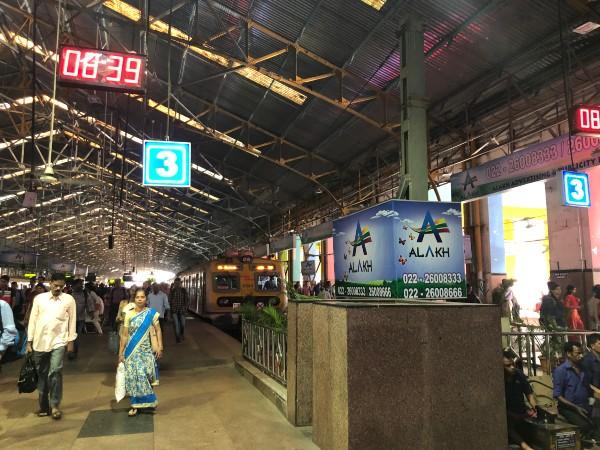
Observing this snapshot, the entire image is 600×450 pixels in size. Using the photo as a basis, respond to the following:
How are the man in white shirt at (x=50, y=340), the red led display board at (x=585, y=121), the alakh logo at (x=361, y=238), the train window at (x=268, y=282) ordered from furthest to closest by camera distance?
1. the train window at (x=268, y=282)
2. the red led display board at (x=585, y=121)
3. the alakh logo at (x=361, y=238)
4. the man in white shirt at (x=50, y=340)

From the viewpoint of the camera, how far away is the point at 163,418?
233 inches

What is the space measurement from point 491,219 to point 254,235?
2037 cm

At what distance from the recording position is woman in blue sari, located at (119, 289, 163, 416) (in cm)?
604

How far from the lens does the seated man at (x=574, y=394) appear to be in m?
5.61

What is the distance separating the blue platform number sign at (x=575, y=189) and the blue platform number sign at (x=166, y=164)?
A: 7370 millimetres

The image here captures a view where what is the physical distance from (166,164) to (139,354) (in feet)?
14.3

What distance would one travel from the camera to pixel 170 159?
9367mm

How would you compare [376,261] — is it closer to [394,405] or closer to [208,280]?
[394,405]

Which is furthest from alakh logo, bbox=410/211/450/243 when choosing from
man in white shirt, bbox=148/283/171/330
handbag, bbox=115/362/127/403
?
man in white shirt, bbox=148/283/171/330

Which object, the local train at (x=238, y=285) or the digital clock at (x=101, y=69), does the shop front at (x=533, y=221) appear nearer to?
the local train at (x=238, y=285)

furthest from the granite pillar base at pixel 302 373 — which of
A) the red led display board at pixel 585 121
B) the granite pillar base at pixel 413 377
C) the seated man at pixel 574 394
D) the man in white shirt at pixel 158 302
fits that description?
the red led display board at pixel 585 121

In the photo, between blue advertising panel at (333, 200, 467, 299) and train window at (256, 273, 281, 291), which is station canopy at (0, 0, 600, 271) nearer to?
blue advertising panel at (333, 200, 467, 299)

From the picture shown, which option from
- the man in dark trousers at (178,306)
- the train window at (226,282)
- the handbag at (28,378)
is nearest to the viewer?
the handbag at (28,378)

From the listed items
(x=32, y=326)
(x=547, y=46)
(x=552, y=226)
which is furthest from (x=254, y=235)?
(x=32, y=326)
